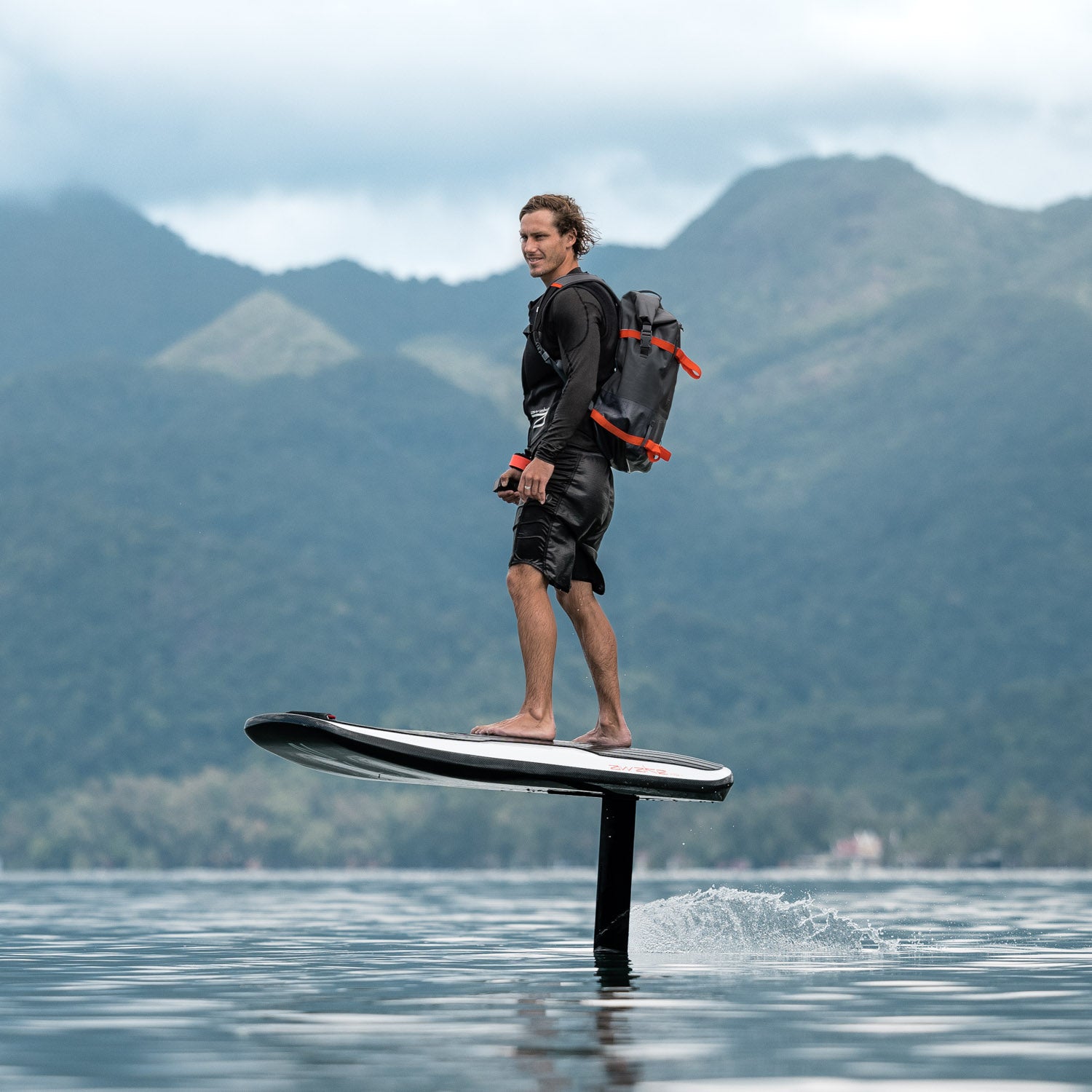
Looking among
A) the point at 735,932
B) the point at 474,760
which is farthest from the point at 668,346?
the point at 735,932

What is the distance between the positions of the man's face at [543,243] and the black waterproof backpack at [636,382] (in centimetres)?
19

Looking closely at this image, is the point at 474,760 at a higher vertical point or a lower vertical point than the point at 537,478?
lower

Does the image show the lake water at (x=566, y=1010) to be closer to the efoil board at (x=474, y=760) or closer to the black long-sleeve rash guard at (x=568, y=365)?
the efoil board at (x=474, y=760)

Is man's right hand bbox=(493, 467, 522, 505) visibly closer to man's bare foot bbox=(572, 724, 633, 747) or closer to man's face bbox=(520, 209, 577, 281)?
man's face bbox=(520, 209, 577, 281)

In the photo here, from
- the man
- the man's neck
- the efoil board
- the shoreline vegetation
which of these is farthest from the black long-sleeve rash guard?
the shoreline vegetation

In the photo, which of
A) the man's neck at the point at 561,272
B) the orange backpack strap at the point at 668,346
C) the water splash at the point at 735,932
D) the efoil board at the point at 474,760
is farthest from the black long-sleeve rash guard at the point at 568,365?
the water splash at the point at 735,932

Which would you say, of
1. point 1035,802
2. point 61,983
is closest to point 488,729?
point 61,983

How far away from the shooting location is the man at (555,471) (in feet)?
43.1

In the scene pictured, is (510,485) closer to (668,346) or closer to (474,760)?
(668,346)

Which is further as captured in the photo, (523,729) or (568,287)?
(568,287)

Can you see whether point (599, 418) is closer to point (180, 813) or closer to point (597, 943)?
point (597, 943)

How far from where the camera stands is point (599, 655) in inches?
542

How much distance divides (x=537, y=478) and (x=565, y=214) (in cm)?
193

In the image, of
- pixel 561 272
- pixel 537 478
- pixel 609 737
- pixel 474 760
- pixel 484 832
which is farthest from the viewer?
pixel 484 832
